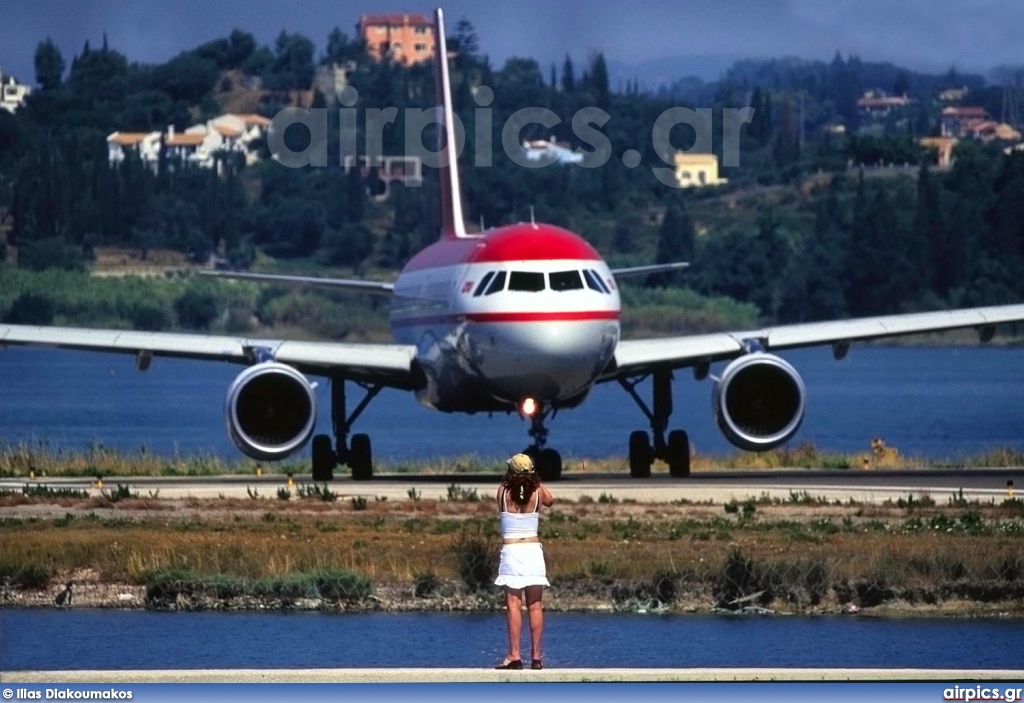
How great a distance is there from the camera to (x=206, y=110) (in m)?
120

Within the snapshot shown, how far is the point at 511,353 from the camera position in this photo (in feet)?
104

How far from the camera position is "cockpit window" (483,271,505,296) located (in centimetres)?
3219

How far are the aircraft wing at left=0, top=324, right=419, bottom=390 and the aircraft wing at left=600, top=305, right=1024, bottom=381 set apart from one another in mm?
3455

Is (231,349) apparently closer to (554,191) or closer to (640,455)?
(640,455)

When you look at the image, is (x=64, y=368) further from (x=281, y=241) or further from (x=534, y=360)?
(x=534, y=360)

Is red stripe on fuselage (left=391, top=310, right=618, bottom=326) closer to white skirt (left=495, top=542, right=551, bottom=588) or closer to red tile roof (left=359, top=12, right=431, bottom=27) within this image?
white skirt (left=495, top=542, right=551, bottom=588)

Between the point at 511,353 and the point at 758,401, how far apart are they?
438cm

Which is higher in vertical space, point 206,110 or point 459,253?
point 206,110

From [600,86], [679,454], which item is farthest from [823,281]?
[679,454]

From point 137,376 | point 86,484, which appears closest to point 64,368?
point 137,376

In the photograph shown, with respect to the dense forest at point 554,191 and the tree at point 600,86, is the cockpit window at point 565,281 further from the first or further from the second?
the tree at point 600,86

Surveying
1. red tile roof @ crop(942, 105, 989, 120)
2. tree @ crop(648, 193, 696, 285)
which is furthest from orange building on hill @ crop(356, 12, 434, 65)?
tree @ crop(648, 193, 696, 285)

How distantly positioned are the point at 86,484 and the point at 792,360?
127 metres

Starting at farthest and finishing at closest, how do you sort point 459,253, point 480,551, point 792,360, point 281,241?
point 792,360 < point 281,241 < point 459,253 < point 480,551
